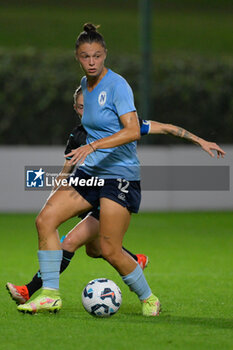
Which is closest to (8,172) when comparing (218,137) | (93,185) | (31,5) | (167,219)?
(167,219)

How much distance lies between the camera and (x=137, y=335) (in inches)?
217

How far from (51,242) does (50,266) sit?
6.7 inches

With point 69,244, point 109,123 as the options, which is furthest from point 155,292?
point 109,123

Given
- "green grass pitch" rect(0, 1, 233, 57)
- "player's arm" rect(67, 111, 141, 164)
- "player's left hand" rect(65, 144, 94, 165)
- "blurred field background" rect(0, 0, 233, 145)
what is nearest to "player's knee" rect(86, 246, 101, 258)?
"player's arm" rect(67, 111, 141, 164)

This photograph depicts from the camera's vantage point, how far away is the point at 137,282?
631 cm

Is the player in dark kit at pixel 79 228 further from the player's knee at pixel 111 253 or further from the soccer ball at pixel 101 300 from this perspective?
the player's knee at pixel 111 253

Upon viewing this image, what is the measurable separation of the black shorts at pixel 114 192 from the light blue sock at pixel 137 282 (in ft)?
1.53

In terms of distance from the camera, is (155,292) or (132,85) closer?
(155,292)

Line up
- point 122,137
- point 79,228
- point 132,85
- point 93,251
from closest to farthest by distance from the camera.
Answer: point 122,137 < point 79,228 < point 93,251 < point 132,85

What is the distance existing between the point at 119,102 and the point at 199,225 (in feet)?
29.2

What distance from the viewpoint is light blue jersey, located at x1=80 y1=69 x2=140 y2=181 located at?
5992mm

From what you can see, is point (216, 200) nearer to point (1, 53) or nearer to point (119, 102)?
point (1, 53)

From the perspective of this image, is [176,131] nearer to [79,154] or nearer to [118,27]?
[79,154]

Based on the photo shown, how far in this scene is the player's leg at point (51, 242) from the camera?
609 centimetres
